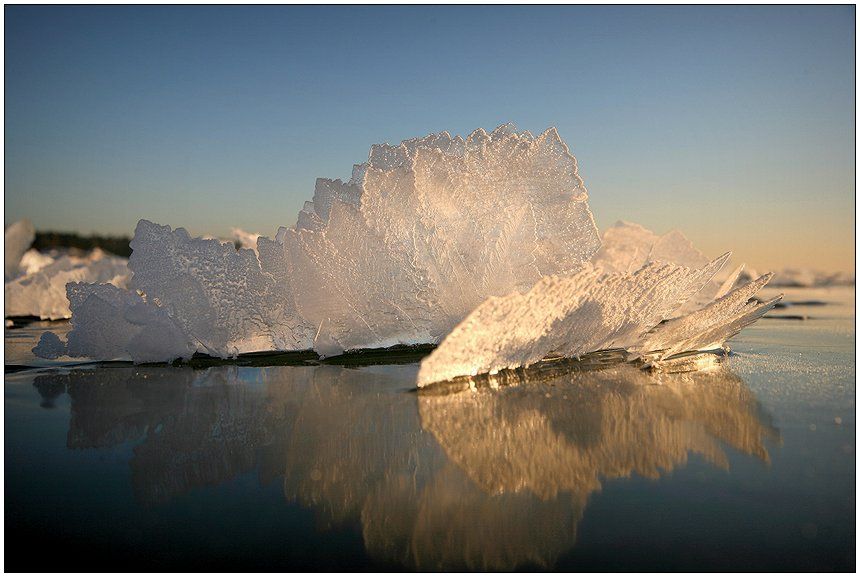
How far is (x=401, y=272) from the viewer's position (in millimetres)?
4590

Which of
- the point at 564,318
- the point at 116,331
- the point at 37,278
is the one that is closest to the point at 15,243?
the point at 37,278

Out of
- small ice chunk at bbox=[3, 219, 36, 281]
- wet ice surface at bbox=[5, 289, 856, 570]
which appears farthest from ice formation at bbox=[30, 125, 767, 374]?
small ice chunk at bbox=[3, 219, 36, 281]

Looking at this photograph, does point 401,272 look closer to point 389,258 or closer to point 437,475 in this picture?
point 389,258

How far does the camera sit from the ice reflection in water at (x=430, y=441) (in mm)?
1790

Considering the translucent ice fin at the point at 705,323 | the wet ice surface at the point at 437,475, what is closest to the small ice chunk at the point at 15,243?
the wet ice surface at the point at 437,475

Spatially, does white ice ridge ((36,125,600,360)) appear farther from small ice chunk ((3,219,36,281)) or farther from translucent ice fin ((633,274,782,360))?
small ice chunk ((3,219,36,281))

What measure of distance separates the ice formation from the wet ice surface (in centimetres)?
78

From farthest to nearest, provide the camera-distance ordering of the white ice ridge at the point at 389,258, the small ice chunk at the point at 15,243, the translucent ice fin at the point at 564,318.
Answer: the small ice chunk at the point at 15,243 → the white ice ridge at the point at 389,258 → the translucent ice fin at the point at 564,318

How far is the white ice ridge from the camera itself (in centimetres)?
452

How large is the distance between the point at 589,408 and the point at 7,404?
2.38 meters

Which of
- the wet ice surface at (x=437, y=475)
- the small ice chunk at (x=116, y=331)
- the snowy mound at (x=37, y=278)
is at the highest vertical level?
the snowy mound at (x=37, y=278)

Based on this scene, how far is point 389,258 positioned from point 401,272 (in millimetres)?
110

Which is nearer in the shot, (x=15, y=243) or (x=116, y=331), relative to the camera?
(x=116, y=331)

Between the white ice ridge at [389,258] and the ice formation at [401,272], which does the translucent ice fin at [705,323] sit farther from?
the white ice ridge at [389,258]
